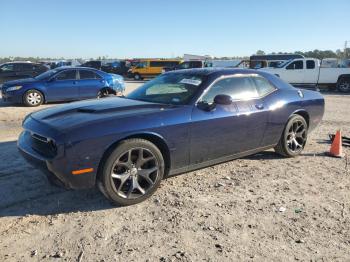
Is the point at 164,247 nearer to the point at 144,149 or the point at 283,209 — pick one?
the point at 144,149

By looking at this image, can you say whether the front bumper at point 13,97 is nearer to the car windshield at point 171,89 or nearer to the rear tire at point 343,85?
the car windshield at point 171,89

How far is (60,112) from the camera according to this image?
450 centimetres

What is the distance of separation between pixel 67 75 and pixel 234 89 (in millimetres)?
8937

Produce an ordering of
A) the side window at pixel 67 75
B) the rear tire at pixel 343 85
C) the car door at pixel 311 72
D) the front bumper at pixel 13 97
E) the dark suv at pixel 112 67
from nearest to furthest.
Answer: the front bumper at pixel 13 97 → the side window at pixel 67 75 → the rear tire at pixel 343 85 → the car door at pixel 311 72 → the dark suv at pixel 112 67

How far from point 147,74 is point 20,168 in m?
26.9

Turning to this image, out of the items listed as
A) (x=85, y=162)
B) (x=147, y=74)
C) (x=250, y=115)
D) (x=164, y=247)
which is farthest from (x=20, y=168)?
(x=147, y=74)

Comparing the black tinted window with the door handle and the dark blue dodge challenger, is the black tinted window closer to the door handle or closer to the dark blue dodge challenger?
the dark blue dodge challenger

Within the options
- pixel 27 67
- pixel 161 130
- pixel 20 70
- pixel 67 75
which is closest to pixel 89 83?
pixel 67 75

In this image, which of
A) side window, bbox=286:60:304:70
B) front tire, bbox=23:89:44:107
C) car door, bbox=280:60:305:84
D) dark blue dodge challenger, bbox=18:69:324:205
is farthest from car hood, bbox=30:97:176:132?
side window, bbox=286:60:304:70

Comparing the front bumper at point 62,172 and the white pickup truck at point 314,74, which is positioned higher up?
the white pickup truck at point 314,74

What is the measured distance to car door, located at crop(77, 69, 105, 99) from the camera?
1275 centimetres

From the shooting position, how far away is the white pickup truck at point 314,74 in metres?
19.3

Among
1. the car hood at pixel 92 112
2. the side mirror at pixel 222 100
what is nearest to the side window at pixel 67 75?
the car hood at pixel 92 112

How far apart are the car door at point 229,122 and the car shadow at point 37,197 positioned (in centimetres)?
136
